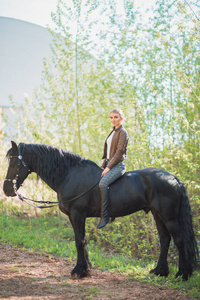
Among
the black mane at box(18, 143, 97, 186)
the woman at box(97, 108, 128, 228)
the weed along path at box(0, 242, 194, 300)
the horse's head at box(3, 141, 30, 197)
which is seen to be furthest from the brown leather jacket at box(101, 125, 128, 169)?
the weed along path at box(0, 242, 194, 300)

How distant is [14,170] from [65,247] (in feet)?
8.98

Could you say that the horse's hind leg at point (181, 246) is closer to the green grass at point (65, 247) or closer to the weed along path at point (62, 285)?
the green grass at point (65, 247)

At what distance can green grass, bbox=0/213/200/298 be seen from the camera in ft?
14.9

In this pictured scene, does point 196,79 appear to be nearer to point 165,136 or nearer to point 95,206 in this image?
point 165,136

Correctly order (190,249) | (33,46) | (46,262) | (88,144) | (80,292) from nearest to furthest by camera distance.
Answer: (80,292) → (190,249) → (46,262) → (88,144) → (33,46)

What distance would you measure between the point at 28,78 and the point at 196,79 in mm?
9723

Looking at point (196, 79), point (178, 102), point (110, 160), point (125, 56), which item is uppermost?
point (125, 56)

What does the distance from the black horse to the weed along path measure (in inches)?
12.2

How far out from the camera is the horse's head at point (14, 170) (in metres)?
4.68

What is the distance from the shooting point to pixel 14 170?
471cm

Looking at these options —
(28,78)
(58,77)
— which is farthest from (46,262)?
(28,78)

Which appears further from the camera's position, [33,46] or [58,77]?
[33,46]

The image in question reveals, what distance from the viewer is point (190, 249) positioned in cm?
459

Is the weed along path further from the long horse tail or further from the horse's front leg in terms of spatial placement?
the long horse tail
